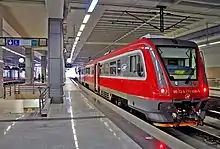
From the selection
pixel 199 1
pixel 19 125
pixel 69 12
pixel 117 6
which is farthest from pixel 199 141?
pixel 69 12

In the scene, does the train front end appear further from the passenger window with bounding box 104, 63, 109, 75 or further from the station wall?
the station wall

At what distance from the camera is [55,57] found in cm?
1212

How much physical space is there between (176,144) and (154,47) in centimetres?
344

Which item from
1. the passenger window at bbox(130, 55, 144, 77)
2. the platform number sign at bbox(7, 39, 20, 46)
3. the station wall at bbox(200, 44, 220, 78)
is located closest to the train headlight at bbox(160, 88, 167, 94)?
the passenger window at bbox(130, 55, 144, 77)

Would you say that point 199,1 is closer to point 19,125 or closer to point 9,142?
point 19,125

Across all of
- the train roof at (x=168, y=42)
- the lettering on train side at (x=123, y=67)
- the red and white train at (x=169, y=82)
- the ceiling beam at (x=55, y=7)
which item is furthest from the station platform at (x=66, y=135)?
the ceiling beam at (x=55, y=7)

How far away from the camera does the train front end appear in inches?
284

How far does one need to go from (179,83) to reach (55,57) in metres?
6.47

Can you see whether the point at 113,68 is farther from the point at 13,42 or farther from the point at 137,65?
the point at 13,42

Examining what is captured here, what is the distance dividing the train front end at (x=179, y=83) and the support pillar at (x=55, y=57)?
556cm

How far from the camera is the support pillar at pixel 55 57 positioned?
12.1 metres

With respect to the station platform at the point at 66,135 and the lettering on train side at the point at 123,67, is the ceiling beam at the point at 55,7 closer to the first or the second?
the lettering on train side at the point at 123,67

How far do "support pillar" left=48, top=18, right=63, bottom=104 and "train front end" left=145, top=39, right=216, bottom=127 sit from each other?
556cm

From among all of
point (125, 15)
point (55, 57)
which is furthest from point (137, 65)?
point (125, 15)
